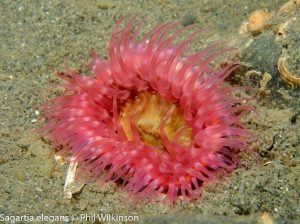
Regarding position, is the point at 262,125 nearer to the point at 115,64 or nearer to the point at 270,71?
the point at 270,71

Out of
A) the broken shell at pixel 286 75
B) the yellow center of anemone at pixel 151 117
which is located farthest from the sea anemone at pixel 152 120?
the broken shell at pixel 286 75

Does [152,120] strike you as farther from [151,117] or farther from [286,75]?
[286,75]

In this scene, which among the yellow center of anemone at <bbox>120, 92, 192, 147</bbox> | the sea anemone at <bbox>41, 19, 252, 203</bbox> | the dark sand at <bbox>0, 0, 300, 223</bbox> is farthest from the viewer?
the yellow center of anemone at <bbox>120, 92, 192, 147</bbox>

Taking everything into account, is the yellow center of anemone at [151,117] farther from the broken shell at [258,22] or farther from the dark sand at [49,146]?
the broken shell at [258,22]

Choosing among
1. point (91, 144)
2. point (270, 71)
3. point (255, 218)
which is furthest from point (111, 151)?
point (270, 71)

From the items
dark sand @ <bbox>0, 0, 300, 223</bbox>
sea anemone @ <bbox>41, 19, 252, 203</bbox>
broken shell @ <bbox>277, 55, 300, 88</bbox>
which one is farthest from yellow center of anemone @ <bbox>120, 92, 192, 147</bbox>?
broken shell @ <bbox>277, 55, 300, 88</bbox>

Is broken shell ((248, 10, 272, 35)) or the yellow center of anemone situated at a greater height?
broken shell ((248, 10, 272, 35))

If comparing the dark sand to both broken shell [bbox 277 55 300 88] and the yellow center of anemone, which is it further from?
the yellow center of anemone
